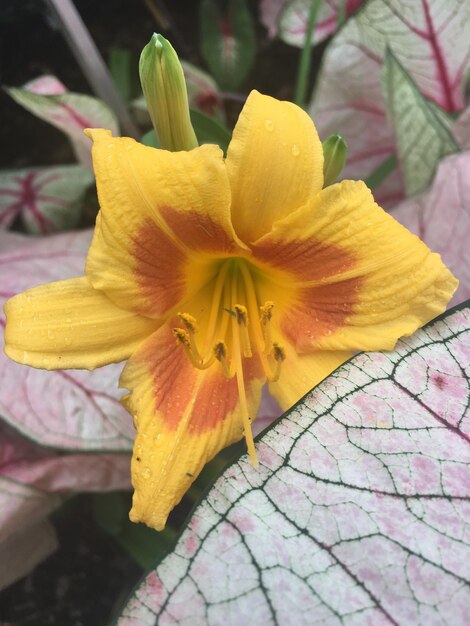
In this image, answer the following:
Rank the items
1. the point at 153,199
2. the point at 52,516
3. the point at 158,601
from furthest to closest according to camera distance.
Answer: the point at 52,516
the point at 153,199
the point at 158,601

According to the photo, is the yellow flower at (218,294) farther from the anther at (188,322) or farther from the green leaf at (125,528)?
the green leaf at (125,528)

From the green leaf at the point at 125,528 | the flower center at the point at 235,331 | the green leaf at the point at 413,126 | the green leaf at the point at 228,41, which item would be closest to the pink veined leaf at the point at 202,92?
the green leaf at the point at 228,41

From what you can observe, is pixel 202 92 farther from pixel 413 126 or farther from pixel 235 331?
pixel 235 331

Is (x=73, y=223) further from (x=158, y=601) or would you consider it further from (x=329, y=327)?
(x=158, y=601)

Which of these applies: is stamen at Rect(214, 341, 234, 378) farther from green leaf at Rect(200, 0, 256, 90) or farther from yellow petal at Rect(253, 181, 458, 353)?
green leaf at Rect(200, 0, 256, 90)

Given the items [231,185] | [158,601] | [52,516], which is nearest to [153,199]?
[231,185]
